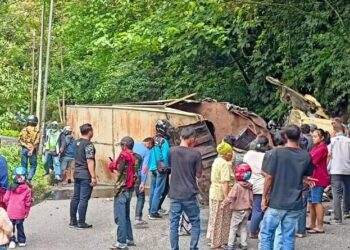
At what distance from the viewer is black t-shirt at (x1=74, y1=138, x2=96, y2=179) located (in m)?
11.1

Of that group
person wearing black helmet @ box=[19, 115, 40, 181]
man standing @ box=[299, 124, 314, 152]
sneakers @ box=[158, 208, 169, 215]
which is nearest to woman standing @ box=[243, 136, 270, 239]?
man standing @ box=[299, 124, 314, 152]

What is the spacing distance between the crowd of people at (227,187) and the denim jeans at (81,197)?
0.05 feet

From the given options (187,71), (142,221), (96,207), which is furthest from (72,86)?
(142,221)

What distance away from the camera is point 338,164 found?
11219mm

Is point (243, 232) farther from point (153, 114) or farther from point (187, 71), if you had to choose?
point (187, 71)

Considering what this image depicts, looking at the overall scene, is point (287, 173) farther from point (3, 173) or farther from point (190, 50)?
point (190, 50)

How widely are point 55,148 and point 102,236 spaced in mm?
6462

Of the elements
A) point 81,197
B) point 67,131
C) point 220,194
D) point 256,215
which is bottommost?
point 256,215

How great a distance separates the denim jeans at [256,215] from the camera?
10.1 metres

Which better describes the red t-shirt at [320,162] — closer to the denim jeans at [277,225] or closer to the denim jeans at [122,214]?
the denim jeans at [277,225]

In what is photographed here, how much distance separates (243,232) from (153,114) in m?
5.04

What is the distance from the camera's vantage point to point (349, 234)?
10812 millimetres

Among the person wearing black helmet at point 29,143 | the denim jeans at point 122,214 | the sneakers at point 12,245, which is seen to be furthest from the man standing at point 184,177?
the person wearing black helmet at point 29,143

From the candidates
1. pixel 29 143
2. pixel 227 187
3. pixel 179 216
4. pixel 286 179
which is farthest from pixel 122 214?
pixel 29 143
